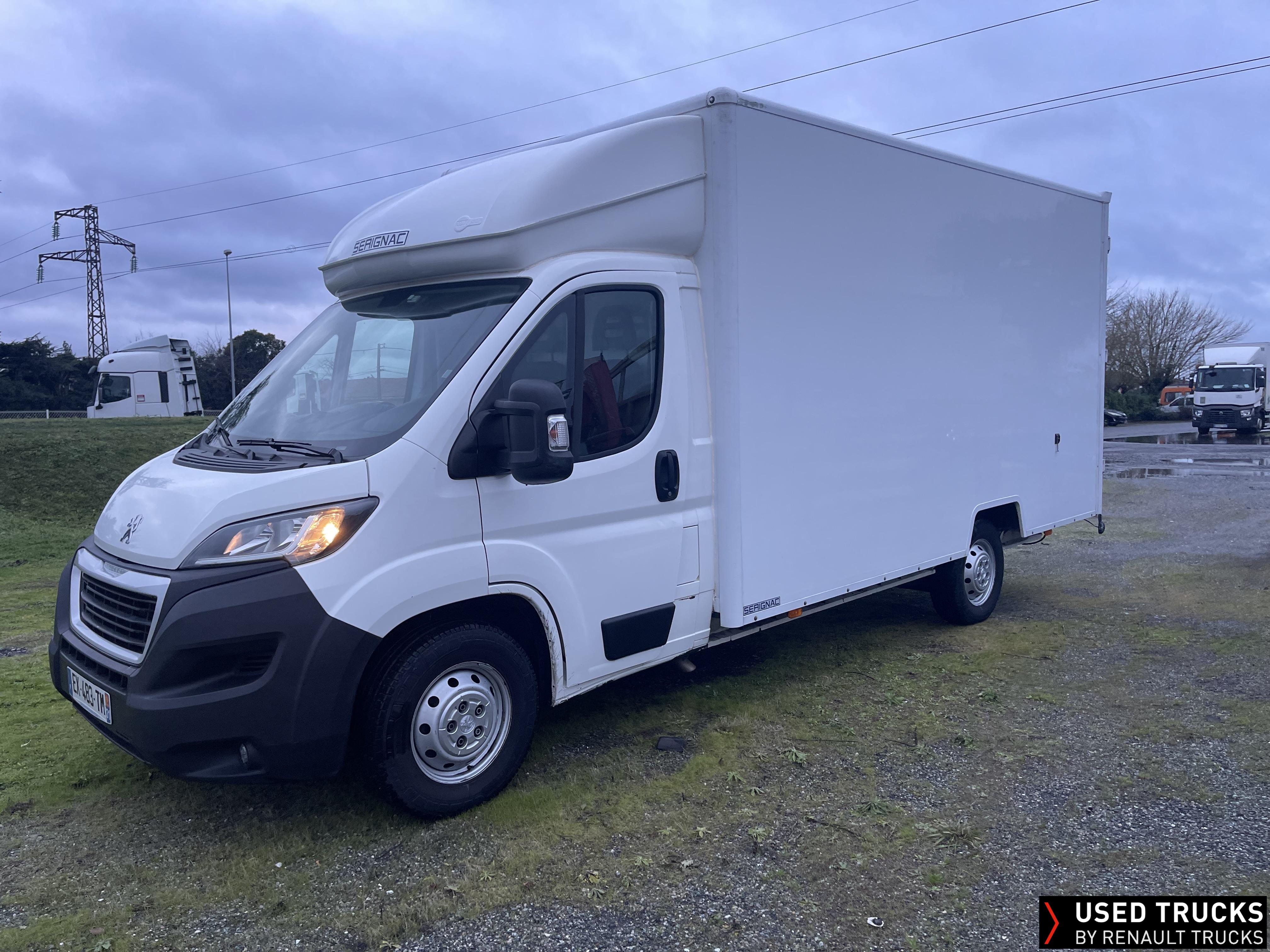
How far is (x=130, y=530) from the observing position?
12.3 ft

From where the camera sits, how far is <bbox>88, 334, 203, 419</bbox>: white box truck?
31.2 metres

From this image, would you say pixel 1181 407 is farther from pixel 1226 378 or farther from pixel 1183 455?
pixel 1183 455

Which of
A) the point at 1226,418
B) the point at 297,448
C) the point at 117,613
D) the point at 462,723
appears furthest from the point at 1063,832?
the point at 1226,418

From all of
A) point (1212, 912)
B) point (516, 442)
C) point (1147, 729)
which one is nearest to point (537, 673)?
point (516, 442)

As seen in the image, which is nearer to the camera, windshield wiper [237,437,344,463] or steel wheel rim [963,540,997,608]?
windshield wiper [237,437,344,463]

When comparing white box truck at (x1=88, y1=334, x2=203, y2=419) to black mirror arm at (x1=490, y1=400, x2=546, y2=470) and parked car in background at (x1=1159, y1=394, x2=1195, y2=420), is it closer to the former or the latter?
black mirror arm at (x1=490, y1=400, x2=546, y2=470)

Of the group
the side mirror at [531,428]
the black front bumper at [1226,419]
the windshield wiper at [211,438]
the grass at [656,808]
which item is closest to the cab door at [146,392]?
the grass at [656,808]

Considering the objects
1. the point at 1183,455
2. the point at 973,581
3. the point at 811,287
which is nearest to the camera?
the point at 811,287

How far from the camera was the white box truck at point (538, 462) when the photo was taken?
3422 mm

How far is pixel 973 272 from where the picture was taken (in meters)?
6.32

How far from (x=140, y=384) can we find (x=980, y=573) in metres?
31.5

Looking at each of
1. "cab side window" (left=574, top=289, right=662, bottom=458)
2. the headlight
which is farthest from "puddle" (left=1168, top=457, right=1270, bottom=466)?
the headlight

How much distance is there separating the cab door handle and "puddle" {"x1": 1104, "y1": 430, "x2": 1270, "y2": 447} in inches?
1187

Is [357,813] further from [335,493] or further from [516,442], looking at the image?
[516,442]
